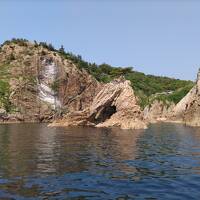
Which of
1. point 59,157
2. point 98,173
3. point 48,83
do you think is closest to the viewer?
point 98,173

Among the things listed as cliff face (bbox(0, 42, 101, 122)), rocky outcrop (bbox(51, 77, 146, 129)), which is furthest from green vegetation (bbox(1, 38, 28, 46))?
rocky outcrop (bbox(51, 77, 146, 129))

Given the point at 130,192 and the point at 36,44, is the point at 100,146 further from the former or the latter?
the point at 36,44

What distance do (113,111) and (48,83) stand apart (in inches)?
2326

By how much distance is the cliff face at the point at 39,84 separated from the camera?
136000 mm

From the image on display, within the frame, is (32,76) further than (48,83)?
No

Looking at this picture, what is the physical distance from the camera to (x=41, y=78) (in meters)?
148

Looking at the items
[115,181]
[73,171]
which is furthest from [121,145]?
[115,181]

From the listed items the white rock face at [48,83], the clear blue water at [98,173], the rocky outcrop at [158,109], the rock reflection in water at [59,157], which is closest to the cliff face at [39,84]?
the white rock face at [48,83]

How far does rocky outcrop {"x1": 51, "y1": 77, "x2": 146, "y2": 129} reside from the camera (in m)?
86.1

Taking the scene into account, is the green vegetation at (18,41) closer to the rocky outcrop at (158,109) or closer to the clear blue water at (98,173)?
the rocky outcrop at (158,109)

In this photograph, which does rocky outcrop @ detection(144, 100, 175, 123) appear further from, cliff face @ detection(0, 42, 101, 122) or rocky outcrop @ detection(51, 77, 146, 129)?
rocky outcrop @ detection(51, 77, 146, 129)

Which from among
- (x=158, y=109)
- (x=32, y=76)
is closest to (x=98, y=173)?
(x=32, y=76)

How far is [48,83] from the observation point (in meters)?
148

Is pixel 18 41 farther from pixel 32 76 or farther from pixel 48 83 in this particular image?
pixel 48 83
